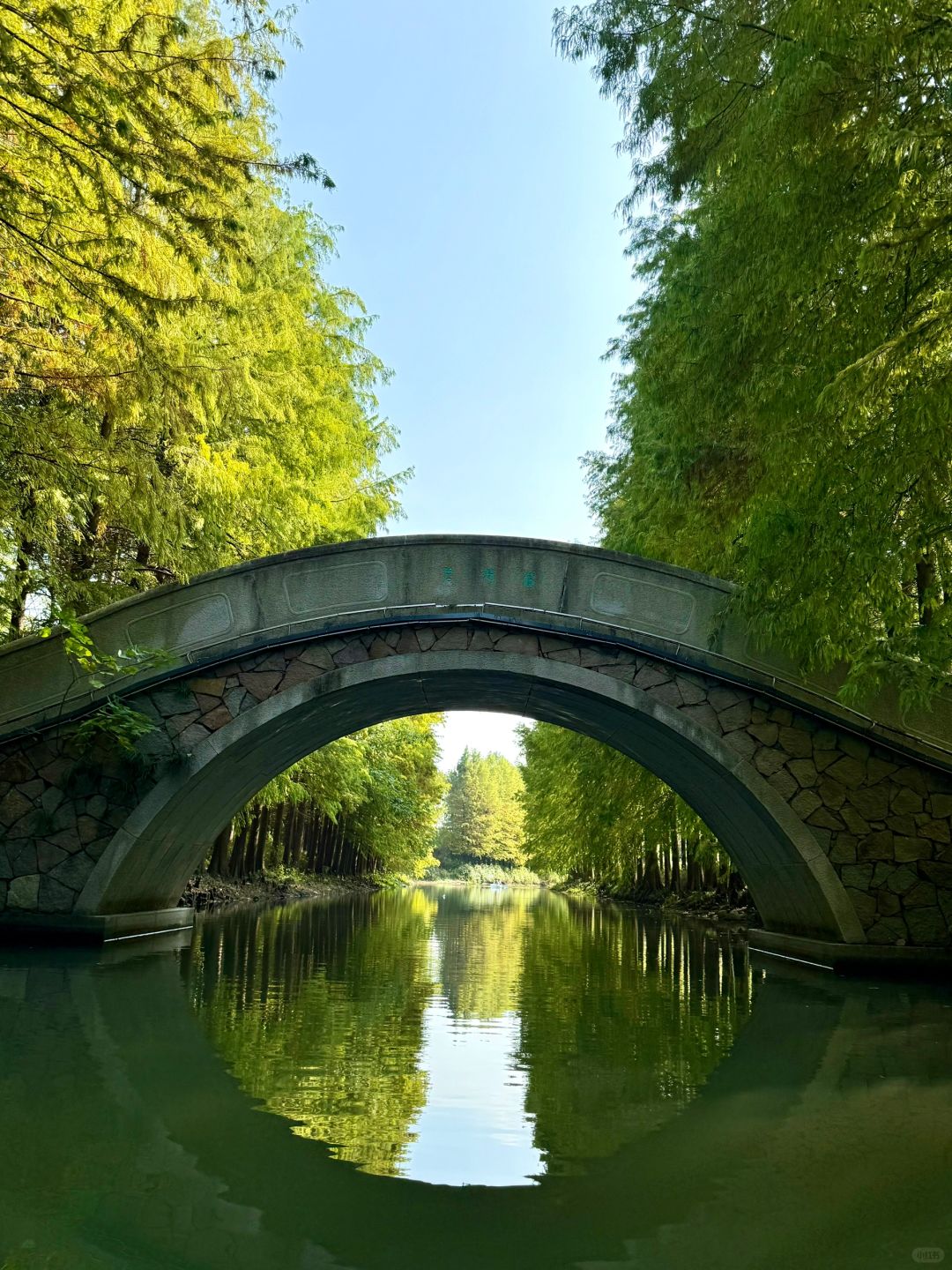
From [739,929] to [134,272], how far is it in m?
11.6

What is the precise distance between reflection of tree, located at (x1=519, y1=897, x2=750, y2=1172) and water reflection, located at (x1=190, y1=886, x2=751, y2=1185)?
0.05ft

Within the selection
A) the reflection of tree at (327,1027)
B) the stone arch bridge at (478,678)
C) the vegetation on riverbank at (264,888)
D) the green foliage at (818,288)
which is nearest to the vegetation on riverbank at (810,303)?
the green foliage at (818,288)

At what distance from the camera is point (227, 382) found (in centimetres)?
725

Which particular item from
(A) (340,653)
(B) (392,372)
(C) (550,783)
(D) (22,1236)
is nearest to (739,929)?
(C) (550,783)

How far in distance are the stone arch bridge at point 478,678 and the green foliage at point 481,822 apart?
74041 mm

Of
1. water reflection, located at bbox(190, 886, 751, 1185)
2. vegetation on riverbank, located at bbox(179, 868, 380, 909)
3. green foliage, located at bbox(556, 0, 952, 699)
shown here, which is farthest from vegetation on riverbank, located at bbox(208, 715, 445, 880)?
green foliage, located at bbox(556, 0, 952, 699)

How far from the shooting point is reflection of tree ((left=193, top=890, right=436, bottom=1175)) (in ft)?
11.6

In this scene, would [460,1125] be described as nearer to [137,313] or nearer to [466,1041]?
[466,1041]

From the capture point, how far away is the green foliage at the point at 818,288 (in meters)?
5.16

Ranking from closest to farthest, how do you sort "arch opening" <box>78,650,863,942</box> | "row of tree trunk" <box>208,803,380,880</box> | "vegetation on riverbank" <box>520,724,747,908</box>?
"arch opening" <box>78,650,863,942</box> < "vegetation on riverbank" <box>520,724,747,908</box> < "row of tree trunk" <box>208,803,380,880</box>

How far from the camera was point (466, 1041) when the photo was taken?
511 centimetres

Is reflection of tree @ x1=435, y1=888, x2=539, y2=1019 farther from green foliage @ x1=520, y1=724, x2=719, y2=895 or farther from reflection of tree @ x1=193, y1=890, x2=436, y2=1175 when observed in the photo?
green foliage @ x1=520, y1=724, x2=719, y2=895

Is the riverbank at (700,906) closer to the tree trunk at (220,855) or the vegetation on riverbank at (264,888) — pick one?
the vegetation on riverbank at (264,888)

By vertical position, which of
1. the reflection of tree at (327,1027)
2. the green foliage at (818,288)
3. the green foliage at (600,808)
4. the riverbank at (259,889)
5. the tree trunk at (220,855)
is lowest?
the riverbank at (259,889)
